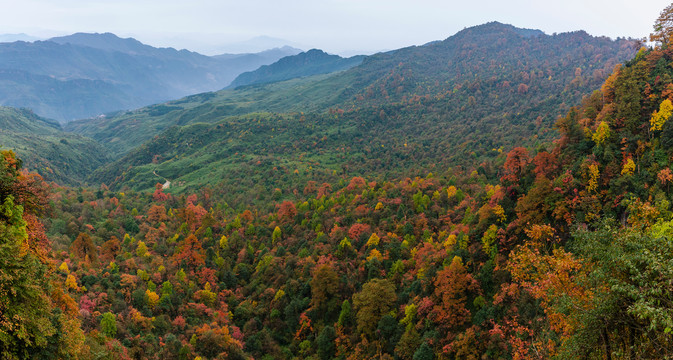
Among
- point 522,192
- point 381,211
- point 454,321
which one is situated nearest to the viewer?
point 454,321

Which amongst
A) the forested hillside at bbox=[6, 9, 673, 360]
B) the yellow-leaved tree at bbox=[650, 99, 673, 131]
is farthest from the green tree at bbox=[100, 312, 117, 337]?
the yellow-leaved tree at bbox=[650, 99, 673, 131]

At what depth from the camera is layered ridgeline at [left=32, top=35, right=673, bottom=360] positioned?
618 inches

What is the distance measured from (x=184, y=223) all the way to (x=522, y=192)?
78.1m

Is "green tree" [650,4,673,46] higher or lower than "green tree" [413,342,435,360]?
higher

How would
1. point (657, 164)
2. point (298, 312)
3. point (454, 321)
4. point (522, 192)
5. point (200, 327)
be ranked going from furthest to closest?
1. point (298, 312)
2. point (200, 327)
3. point (522, 192)
4. point (454, 321)
5. point (657, 164)

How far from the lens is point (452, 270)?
41.3 metres

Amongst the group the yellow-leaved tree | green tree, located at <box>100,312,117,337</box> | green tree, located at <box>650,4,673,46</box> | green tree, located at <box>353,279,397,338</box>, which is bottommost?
green tree, located at <box>353,279,397,338</box>

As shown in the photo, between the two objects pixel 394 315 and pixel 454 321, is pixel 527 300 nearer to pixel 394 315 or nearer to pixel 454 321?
pixel 454 321

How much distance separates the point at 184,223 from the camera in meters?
88.1

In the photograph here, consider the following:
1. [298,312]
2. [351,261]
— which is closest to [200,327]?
[298,312]

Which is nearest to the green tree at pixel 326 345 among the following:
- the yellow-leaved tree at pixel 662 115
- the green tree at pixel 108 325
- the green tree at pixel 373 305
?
the green tree at pixel 373 305

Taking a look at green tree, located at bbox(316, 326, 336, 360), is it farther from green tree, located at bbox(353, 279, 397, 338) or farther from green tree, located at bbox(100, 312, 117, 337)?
green tree, located at bbox(100, 312, 117, 337)

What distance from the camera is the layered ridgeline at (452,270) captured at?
15.7 m

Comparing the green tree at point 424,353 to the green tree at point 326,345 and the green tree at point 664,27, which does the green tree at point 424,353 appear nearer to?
the green tree at point 326,345
